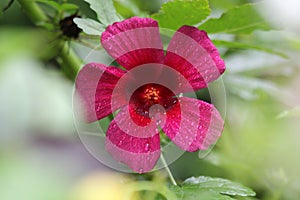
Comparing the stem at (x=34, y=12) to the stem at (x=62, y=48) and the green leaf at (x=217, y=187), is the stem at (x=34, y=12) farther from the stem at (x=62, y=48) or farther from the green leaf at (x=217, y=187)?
the green leaf at (x=217, y=187)

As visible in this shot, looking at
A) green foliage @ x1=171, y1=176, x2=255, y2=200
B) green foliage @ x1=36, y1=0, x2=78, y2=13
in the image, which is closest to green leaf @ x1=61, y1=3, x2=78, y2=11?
green foliage @ x1=36, y1=0, x2=78, y2=13

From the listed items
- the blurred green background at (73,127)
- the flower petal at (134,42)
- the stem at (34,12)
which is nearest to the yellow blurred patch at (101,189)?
the blurred green background at (73,127)

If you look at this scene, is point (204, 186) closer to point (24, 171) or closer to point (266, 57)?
point (24, 171)

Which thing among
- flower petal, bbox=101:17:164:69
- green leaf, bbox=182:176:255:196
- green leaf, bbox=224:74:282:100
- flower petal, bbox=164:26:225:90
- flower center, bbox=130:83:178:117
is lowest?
green leaf, bbox=224:74:282:100

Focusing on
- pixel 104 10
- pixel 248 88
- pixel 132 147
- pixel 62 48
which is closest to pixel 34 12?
pixel 62 48

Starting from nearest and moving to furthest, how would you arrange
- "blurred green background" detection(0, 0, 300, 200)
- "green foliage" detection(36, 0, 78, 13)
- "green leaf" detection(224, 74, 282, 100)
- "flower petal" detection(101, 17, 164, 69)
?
"blurred green background" detection(0, 0, 300, 200)
"flower petal" detection(101, 17, 164, 69)
"green foliage" detection(36, 0, 78, 13)
"green leaf" detection(224, 74, 282, 100)

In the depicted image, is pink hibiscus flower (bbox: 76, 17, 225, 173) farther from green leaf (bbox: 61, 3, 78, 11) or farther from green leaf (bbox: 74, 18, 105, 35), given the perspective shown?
green leaf (bbox: 61, 3, 78, 11)

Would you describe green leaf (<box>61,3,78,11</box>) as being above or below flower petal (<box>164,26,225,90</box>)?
above
